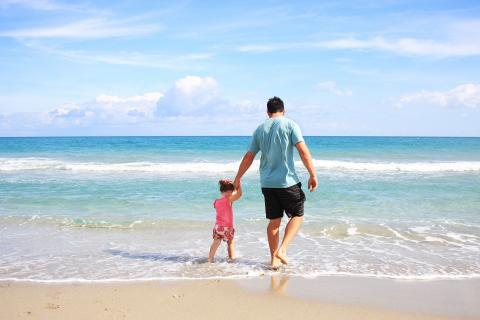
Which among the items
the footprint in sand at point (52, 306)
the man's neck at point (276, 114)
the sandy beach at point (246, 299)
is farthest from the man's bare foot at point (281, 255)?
the footprint in sand at point (52, 306)

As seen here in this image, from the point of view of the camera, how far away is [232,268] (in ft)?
17.9

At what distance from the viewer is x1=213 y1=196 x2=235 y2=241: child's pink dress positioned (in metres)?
5.80

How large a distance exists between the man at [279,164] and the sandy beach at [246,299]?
0.74m

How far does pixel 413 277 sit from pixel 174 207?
5798mm

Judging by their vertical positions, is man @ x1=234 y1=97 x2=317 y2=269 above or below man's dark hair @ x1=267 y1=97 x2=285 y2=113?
below

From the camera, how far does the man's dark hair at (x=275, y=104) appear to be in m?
5.16

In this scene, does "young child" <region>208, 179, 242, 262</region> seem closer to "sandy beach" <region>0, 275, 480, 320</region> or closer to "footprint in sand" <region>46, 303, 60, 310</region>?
"sandy beach" <region>0, 275, 480, 320</region>

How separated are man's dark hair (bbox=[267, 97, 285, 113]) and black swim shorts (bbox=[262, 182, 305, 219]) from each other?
34.3 inches

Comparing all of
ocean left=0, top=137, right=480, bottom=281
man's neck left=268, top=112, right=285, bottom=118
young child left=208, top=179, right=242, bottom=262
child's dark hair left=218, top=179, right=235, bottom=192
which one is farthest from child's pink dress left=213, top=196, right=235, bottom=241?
man's neck left=268, top=112, right=285, bottom=118

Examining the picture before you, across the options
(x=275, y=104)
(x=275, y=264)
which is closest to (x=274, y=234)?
(x=275, y=264)

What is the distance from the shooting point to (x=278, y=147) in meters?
5.02

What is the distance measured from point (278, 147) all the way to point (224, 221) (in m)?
1.37

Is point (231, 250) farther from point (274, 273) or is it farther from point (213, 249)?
point (274, 273)

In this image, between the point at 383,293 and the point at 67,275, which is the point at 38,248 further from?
the point at 383,293
